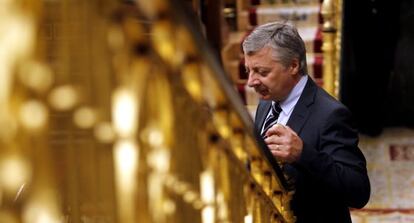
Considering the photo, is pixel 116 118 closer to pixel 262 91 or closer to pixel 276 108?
pixel 262 91

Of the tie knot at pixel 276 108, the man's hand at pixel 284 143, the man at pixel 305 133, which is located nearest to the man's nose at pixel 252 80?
the man at pixel 305 133

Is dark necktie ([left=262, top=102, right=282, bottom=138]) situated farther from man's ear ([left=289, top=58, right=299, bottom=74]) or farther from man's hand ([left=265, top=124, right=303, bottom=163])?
man's hand ([left=265, top=124, right=303, bottom=163])

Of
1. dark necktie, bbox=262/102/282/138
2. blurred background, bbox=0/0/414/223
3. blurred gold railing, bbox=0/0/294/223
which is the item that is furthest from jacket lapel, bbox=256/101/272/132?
blurred gold railing, bbox=0/0/294/223

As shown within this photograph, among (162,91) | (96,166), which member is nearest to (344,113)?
(162,91)

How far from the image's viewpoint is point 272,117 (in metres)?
2.87

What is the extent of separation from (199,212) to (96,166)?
0.63 m

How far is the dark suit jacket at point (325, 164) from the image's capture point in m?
2.53

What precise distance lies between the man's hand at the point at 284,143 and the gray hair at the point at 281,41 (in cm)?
24

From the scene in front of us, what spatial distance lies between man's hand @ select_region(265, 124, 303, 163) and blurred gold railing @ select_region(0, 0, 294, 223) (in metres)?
0.85

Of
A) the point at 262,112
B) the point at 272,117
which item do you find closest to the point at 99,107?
the point at 272,117

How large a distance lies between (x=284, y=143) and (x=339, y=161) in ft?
0.53

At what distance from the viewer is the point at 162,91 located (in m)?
1.38

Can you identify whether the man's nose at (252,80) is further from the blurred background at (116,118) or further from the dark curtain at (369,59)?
the dark curtain at (369,59)

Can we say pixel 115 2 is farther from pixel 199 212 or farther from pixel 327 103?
pixel 327 103
